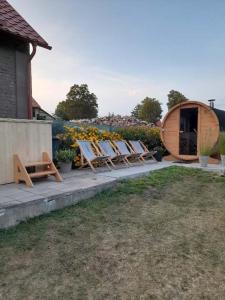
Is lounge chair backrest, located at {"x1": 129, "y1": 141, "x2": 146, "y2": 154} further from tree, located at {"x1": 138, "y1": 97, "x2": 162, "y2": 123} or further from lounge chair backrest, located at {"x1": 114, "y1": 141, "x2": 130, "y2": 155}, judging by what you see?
tree, located at {"x1": 138, "y1": 97, "x2": 162, "y2": 123}

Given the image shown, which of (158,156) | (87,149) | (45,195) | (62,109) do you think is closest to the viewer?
(45,195)

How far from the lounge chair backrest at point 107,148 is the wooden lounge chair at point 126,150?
380 mm

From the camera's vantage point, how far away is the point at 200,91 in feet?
56.1

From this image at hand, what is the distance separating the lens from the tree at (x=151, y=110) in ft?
119

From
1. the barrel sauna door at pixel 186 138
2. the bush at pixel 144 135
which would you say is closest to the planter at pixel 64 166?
the bush at pixel 144 135

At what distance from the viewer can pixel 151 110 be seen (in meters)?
36.6

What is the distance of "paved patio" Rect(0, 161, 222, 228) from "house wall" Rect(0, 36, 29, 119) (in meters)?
2.17

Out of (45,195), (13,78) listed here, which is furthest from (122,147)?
(45,195)

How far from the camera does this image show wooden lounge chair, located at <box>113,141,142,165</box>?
29.1 feet

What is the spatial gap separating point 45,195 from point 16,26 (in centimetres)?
457

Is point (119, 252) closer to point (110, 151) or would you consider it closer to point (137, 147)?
point (110, 151)

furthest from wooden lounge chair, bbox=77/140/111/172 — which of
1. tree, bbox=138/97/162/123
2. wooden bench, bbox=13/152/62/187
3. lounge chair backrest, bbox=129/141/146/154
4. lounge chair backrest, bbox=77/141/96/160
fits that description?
tree, bbox=138/97/162/123

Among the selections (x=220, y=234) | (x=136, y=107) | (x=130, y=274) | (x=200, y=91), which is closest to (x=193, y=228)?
(x=220, y=234)

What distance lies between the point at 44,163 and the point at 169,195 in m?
2.69
